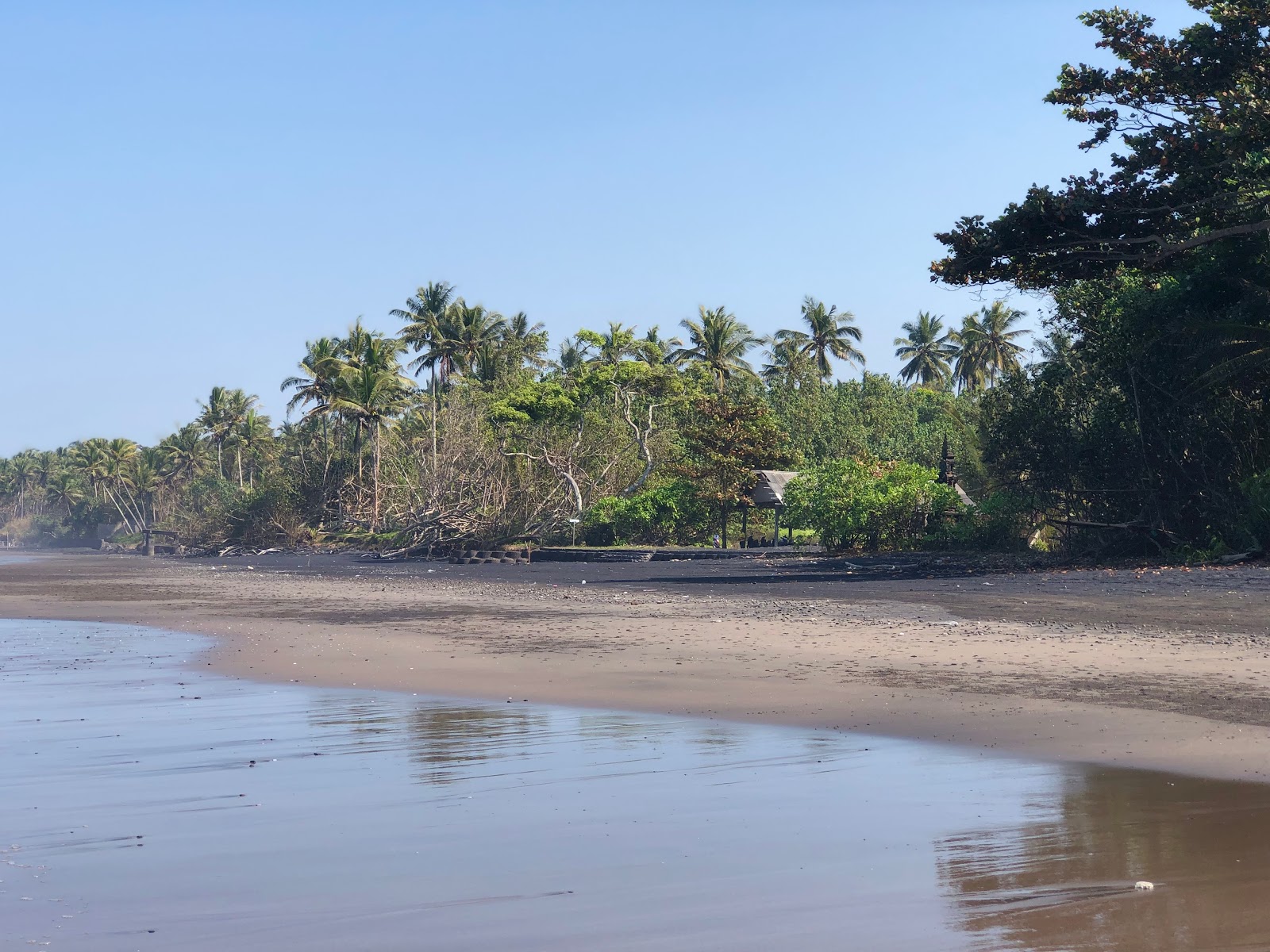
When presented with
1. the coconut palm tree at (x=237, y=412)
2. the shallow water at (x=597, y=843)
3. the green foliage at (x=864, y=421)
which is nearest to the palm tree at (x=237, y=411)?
the coconut palm tree at (x=237, y=412)

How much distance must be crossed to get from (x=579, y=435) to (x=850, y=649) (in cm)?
3906

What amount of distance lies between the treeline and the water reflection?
2944 centimetres

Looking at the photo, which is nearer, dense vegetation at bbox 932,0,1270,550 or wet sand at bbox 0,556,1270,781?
wet sand at bbox 0,556,1270,781

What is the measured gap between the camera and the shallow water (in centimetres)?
430

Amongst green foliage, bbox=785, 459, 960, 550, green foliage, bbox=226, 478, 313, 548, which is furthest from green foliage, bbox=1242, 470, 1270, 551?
green foliage, bbox=226, 478, 313, 548

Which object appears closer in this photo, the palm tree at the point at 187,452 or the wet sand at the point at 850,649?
the wet sand at the point at 850,649

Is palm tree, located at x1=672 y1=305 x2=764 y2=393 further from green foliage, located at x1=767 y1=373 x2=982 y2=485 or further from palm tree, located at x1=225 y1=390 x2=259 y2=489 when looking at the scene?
palm tree, located at x1=225 y1=390 x2=259 y2=489

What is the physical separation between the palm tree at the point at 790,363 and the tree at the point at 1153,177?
44.2 metres

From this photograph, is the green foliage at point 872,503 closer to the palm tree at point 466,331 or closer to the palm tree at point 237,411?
the palm tree at point 466,331

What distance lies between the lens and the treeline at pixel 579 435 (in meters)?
47.7

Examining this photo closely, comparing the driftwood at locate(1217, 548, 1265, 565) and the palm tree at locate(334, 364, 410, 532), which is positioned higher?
the palm tree at locate(334, 364, 410, 532)

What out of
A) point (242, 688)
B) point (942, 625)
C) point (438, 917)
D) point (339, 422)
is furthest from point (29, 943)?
point (339, 422)

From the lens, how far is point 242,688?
37.6 ft

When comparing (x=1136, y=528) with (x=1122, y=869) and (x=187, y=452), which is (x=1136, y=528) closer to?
(x=1122, y=869)
